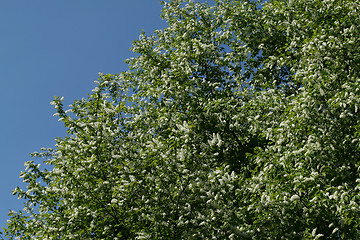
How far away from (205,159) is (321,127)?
2.99 meters

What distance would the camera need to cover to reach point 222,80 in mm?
14656

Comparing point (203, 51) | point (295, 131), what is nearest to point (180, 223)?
point (295, 131)

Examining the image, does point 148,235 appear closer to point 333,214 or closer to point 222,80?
point 333,214

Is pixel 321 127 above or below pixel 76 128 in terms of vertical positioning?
below

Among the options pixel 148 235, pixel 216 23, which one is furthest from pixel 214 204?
pixel 216 23

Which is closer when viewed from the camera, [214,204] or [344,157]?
[214,204]

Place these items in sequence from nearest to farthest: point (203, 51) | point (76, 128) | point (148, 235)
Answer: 1. point (148, 235)
2. point (76, 128)
3. point (203, 51)

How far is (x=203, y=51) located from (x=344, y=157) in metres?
6.60

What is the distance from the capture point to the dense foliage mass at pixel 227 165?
8469 millimetres

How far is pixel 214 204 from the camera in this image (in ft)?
27.0

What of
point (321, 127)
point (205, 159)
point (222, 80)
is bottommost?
point (321, 127)

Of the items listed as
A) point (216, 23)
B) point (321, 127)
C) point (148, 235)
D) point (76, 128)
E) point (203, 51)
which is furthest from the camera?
point (216, 23)

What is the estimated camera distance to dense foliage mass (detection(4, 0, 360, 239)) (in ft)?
27.8

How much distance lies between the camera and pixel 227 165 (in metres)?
8.98
